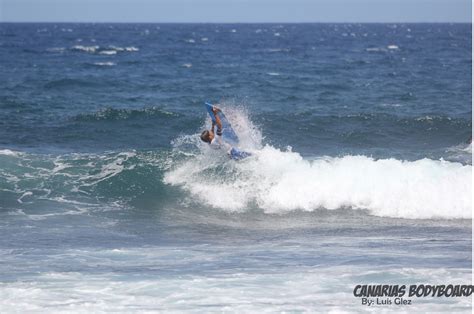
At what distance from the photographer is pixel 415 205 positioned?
1636 cm

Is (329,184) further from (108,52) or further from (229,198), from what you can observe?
(108,52)

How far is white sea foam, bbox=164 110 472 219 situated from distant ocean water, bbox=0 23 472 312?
0.05m

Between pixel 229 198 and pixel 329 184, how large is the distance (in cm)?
240

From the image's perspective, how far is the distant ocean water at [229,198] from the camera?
10820 mm

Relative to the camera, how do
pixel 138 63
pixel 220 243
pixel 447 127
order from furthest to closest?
pixel 138 63, pixel 447 127, pixel 220 243

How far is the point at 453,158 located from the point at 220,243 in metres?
10.4

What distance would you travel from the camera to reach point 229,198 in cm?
1741

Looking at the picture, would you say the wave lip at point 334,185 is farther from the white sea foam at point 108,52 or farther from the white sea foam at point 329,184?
the white sea foam at point 108,52

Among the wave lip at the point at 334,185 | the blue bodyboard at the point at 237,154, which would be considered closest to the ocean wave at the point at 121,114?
the wave lip at the point at 334,185

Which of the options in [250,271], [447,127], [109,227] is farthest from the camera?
[447,127]

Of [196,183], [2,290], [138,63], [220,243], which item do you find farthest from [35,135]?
[138,63]

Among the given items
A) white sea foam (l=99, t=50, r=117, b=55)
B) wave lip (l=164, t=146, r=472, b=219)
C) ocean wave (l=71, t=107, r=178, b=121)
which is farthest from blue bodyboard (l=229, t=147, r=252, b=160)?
white sea foam (l=99, t=50, r=117, b=55)

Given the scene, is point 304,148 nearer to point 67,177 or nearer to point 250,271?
point 67,177

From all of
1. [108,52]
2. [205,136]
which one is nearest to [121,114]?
[205,136]
